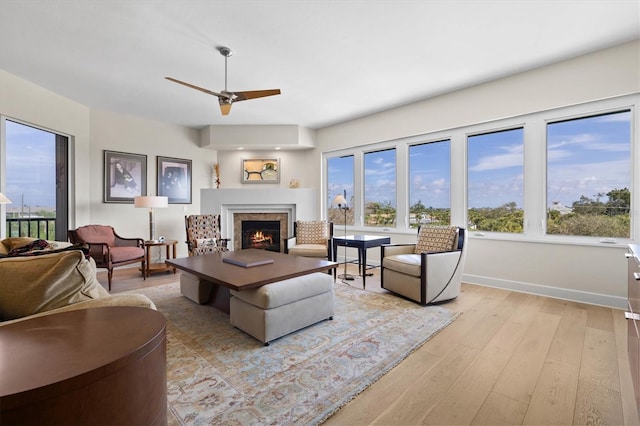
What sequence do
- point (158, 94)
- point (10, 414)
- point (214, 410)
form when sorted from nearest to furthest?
point (10, 414) → point (214, 410) → point (158, 94)

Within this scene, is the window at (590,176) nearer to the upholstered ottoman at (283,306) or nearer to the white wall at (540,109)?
the white wall at (540,109)

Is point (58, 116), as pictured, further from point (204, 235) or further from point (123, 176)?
point (204, 235)

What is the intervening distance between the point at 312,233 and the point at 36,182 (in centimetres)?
395

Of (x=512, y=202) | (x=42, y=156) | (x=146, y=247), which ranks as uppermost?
(x=42, y=156)

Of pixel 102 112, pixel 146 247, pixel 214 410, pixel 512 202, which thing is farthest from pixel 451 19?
pixel 102 112

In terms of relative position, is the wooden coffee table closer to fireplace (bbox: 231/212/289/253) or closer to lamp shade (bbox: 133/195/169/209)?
lamp shade (bbox: 133/195/169/209)

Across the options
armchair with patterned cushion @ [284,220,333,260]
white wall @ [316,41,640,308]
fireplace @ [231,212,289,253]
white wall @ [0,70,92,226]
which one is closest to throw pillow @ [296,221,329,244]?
armchair with patterned cushion @ [284,220,333,260]

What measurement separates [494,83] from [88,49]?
15.3 ft

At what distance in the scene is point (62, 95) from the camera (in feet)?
13.9

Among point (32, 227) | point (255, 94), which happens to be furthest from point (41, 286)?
point (32, 227)

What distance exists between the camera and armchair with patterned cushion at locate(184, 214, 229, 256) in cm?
487

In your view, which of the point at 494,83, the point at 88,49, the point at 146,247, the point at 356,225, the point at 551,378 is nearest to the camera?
the point at 551,378

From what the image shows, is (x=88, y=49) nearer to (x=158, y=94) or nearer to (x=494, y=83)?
(x=158, y=94)

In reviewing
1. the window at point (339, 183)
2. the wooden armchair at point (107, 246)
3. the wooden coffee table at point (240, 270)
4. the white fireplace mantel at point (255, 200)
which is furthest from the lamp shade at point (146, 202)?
the window at point (339, 183)
